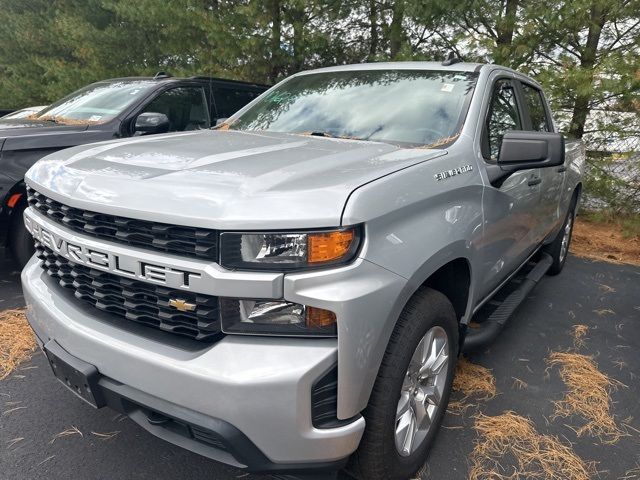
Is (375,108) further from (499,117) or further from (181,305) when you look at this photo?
(181,305)

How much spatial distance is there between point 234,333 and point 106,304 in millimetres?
602

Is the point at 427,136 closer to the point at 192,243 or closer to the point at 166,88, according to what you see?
the point at 192,243

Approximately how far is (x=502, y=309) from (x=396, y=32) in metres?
5.71

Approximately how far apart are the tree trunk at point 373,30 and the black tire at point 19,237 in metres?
5.82

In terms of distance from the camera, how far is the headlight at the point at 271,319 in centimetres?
155

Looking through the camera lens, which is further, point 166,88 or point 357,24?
point 357,24

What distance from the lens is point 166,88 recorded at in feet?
16.3

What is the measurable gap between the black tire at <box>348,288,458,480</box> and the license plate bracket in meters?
0.97

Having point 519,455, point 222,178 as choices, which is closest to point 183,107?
point 222,178

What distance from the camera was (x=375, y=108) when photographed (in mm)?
2795

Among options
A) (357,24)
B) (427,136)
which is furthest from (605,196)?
(427,136)

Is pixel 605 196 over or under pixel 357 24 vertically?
under

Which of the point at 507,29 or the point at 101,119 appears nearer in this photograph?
the point at 101,119

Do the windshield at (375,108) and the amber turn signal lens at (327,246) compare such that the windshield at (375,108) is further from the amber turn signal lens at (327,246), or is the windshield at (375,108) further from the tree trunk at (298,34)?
the tree trunk at (298,34)
